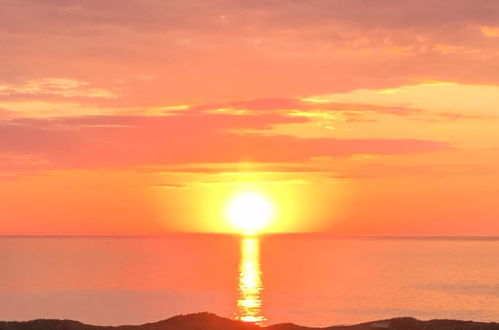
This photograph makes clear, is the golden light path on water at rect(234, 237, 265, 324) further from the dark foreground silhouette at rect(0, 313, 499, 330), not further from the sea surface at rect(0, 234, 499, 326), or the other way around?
the dark foreground silhouette at rect(0, 313, 499, 330)

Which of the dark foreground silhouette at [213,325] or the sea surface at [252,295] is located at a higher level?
the sea surface at [252,295]

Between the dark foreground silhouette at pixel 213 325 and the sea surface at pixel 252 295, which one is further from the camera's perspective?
the sea surface at pixel 252 295

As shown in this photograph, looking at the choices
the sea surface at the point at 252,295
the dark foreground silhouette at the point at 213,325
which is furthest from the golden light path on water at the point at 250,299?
the dark foreground silhouette at the point at 213,325

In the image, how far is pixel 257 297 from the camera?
115 metres

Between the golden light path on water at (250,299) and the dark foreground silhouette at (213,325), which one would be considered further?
the golden light path on water at (250,299)

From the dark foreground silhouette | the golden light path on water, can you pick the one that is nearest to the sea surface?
the golden light path on water

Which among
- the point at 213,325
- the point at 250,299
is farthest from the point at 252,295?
the point at 213,325

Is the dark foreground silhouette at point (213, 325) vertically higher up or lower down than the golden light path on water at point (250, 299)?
lower down

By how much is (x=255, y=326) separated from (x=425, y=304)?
68.2 m

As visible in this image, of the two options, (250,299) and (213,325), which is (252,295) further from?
(213,325)

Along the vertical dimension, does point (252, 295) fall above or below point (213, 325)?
above

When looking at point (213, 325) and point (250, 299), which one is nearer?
point (213, 325)

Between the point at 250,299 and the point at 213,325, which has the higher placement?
the point at 250,299

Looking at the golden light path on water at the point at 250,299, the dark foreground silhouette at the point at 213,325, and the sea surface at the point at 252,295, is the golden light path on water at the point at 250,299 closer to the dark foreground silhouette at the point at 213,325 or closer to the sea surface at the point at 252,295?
the sea surface at the point at 252,295
